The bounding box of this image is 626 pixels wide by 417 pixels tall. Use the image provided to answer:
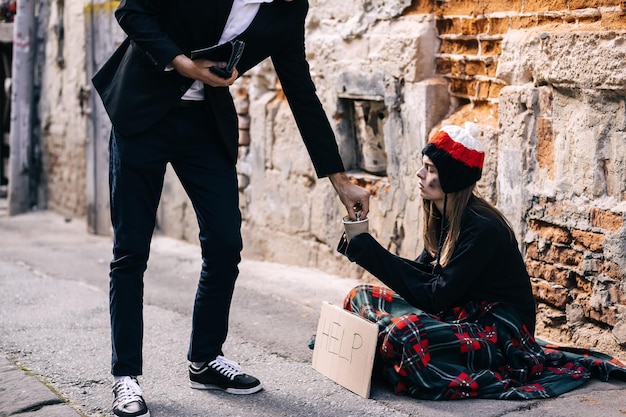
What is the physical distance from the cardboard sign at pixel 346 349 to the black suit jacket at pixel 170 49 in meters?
0.76

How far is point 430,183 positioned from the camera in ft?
11.3

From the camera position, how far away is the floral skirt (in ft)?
10.7

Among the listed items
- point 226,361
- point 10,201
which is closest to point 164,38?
point 226,361

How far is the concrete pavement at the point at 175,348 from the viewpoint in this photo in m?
3.22

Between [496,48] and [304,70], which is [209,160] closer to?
[304,70]

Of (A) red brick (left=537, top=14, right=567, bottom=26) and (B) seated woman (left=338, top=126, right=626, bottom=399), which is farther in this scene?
(A) red brick (left=537, top=14, right=567, bottom=26)

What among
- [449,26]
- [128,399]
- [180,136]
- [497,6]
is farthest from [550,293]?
[128,399]

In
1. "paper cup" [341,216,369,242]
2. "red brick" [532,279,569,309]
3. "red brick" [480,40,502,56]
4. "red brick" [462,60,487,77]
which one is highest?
"red brick" [480,40,502,56]

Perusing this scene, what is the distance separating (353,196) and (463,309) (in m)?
0.61

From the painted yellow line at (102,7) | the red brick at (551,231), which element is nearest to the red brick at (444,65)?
the red brick at (551,231)

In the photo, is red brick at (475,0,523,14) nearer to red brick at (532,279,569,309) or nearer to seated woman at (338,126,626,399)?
seated woman at (338,126,626,399)

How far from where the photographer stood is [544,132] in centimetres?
404

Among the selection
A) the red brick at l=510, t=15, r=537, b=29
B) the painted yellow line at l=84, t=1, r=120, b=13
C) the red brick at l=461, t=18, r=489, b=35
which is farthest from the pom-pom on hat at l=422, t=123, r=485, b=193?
the painted yellow line at l=84, t=1, r=120, b=13

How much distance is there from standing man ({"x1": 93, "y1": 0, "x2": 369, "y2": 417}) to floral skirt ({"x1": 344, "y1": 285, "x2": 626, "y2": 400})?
1.62ft
